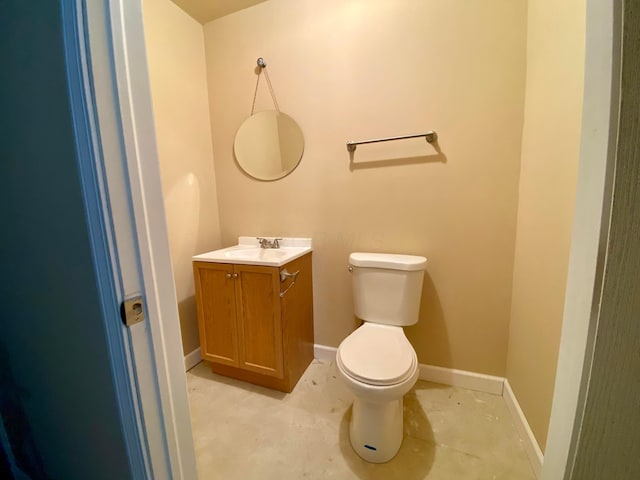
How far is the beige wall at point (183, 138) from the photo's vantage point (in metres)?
1.49

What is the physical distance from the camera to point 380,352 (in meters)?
1.13

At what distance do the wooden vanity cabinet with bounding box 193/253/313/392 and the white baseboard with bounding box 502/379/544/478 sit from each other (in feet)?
3.84

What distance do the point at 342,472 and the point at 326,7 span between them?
8.01 ft

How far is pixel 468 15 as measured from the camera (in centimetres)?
124

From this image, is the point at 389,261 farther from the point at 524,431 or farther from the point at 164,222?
the point at 164,222

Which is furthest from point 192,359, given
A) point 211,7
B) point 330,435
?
point 211,7

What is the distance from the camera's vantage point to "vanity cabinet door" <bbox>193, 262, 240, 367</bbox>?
1.45 metres

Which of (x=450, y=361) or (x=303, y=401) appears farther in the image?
(x=450, y=361)

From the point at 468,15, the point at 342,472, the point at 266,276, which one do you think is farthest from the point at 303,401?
the point at 468,15

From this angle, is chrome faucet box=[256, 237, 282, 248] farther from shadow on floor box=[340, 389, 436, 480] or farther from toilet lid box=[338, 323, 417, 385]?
shadow on floor box=[340, 389, 436, 480]

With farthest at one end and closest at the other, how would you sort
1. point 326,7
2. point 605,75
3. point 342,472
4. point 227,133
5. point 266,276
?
point 227,133, point 326,7, point 266,276, point 342,472, point 605,75

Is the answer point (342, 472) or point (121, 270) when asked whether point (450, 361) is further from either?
point (121, 270)

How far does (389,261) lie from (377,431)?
31.3 inches

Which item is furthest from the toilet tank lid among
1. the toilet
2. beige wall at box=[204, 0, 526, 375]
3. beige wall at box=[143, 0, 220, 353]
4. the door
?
beige wall at box=[143, 0, 220, 353]
